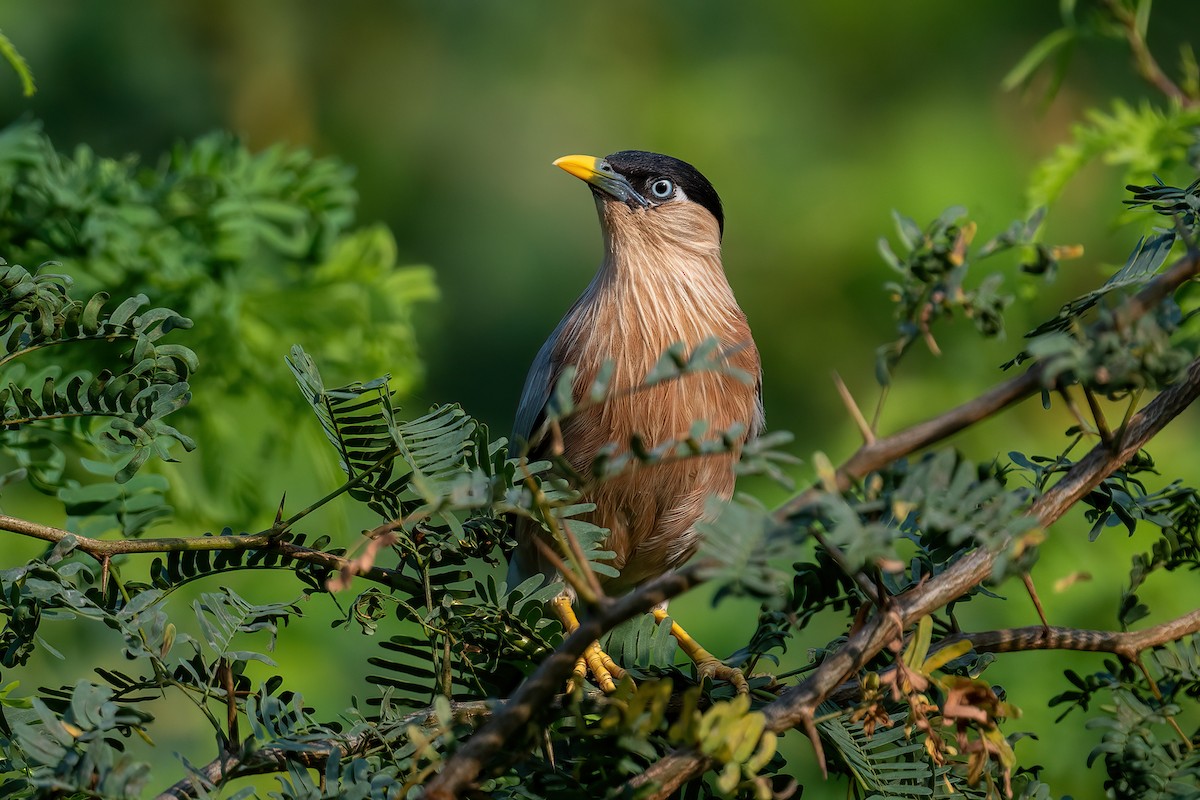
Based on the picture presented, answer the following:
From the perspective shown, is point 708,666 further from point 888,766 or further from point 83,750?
point 83,750

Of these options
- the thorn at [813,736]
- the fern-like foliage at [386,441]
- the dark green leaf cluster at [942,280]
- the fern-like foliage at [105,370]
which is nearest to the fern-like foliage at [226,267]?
the fern-like foliage at [105,370]

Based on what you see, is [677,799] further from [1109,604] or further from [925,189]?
[925,189]

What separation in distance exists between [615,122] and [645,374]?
3509 millimetres

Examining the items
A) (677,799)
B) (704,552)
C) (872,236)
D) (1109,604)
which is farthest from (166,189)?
(872,236)

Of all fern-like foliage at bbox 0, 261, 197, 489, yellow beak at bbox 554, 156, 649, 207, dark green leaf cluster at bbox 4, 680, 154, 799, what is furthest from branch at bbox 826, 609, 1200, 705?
yellow beak at bbox 554, 156, 649, 207

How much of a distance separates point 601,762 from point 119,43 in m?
5.39

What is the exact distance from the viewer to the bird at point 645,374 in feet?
9.42

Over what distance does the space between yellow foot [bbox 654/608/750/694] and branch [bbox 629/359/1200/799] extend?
45cm

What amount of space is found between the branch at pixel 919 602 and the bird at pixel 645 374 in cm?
120

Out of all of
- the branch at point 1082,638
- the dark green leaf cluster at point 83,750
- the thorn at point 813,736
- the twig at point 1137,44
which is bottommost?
the branch at point 1082,638

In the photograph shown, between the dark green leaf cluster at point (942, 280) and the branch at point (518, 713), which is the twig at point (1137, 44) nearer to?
the dark green leaf cluster at point (942, 280)

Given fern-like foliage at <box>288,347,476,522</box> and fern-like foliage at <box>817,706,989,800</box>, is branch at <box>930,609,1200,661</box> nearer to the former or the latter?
fern-like foliage at <box>817,706,989,800</box>

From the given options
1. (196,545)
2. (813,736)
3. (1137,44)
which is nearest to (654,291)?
(1137,44)

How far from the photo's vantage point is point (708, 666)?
2492mm
